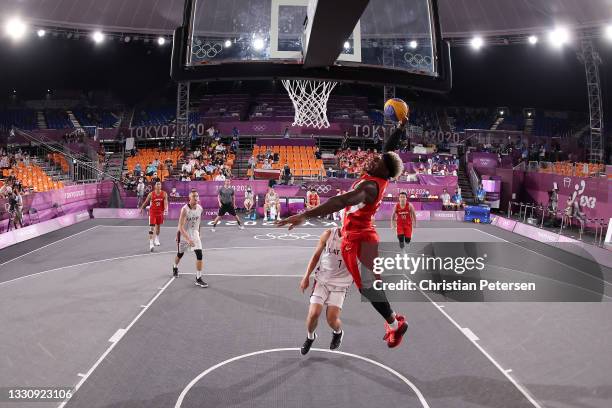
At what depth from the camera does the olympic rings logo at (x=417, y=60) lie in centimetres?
970

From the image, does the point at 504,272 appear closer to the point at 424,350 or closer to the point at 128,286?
the point at 424,350

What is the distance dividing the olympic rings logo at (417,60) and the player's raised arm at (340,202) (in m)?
5.97

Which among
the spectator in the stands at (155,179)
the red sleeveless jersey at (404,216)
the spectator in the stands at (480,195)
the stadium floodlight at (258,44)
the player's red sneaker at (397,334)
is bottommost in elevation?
the player's red sneaker at (397,334)

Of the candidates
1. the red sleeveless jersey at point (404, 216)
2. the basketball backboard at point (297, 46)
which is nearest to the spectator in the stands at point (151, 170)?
the basketball backboard at point (297, 46)

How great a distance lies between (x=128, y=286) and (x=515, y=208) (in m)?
22.5

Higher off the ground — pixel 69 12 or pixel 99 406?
pixel 69 12

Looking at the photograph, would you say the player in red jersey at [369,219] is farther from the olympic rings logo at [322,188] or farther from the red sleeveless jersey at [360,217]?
the olympic rings logo at [322,188]

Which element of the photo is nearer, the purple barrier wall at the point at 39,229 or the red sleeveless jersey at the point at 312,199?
the purple barrier wall at the point at 39,229

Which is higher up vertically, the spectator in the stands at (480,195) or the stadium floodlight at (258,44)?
the stadium floodlight at (258,44)

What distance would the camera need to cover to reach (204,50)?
9.78 metres

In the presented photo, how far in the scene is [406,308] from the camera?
8195 mm

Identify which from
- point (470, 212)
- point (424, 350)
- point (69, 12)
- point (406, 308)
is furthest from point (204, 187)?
point (424, 350)

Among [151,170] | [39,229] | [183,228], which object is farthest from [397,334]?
[151,170]

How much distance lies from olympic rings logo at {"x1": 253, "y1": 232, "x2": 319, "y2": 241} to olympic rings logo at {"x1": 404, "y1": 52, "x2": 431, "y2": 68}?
7.80 meters
